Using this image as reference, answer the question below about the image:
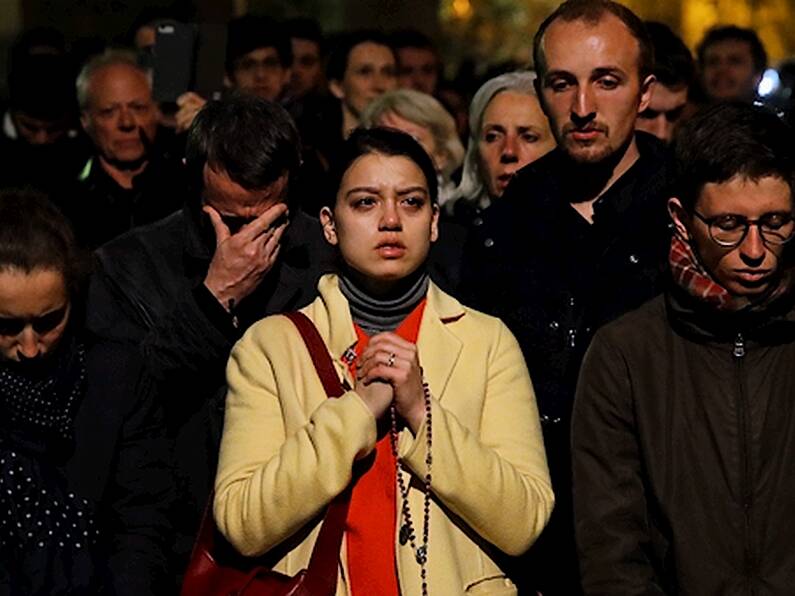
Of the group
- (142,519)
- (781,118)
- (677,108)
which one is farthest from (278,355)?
(677,108)

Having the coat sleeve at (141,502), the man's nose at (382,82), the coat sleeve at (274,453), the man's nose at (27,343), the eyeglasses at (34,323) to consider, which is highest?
the man's nose at (382,82)

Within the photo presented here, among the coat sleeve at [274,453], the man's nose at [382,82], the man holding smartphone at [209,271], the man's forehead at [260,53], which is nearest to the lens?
the coat sleeve at [274,453]

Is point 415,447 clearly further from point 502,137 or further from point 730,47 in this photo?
point 730,47

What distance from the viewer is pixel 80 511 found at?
536 cm

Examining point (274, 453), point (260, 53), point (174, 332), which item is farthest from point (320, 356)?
point (260, 53)

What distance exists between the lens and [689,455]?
510 centimetres

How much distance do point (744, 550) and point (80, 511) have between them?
1.80 metres

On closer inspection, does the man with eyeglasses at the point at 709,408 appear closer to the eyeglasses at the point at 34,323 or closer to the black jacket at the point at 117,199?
the eyeglasses at the point at 34,323

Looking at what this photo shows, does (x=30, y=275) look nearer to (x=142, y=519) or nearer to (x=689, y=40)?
(x=142, y=519)

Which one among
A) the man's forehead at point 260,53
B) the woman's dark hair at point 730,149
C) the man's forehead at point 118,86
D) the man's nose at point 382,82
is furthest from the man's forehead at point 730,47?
the woman's dark hair at point 730,149

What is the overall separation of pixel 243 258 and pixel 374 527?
48.8 inches

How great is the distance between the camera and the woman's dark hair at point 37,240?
543 centimetres

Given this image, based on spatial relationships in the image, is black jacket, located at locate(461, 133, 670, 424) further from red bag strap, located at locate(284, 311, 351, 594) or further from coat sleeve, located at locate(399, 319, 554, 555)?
red bag strap, located at locate(284, 311, 351, 594)

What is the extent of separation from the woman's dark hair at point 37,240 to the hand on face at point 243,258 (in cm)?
49
